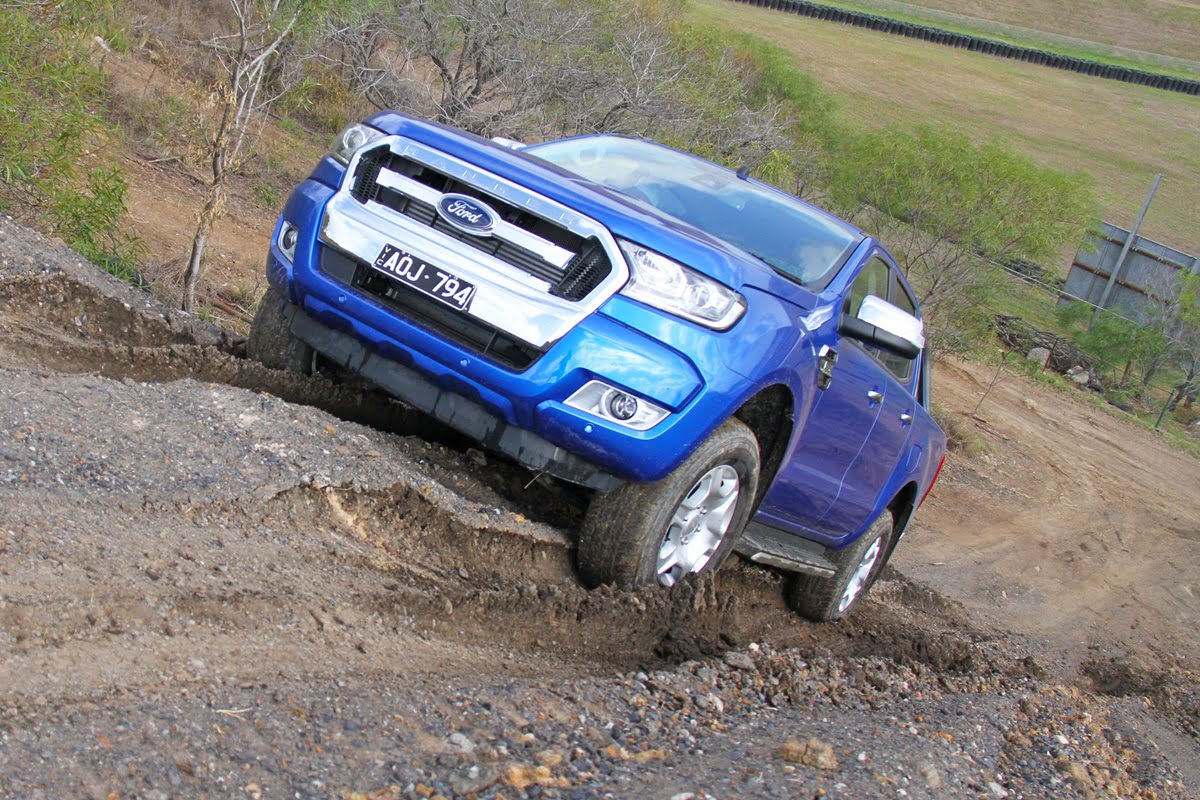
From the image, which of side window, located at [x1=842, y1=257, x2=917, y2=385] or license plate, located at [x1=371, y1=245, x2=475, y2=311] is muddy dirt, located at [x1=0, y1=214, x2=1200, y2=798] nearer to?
license plate, located at [x1=371, y1=245, x2=475, y2=311]

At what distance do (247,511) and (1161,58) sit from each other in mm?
79066

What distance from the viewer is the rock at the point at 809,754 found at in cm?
381

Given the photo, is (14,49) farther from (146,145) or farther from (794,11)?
(794,11)

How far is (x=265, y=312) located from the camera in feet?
17.0

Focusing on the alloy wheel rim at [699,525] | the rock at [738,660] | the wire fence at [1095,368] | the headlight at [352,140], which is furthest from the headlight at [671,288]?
the wire fence at [1095,368]

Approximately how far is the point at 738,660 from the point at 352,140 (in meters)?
2.47

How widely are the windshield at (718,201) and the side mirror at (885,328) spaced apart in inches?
9.6

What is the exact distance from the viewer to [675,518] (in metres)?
4.75

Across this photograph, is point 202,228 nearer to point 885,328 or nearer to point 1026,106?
point 885,328

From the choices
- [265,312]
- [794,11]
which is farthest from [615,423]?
[794,11]

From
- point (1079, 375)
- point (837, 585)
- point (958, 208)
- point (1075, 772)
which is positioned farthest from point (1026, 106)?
point (1075, 772)

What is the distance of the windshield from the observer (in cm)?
533

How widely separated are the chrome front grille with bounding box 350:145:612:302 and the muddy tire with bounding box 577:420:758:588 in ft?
2.42

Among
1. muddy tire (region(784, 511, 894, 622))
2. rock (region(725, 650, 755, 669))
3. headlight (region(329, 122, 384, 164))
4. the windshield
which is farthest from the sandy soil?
headlight (region(329, 122, 384, 164))
